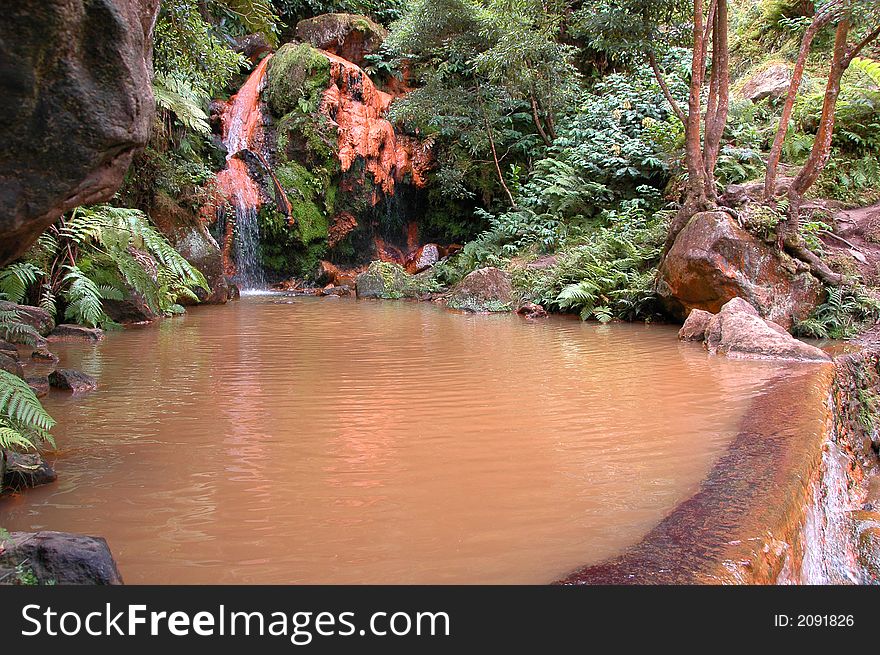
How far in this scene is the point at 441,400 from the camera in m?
4.27

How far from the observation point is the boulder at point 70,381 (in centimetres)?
438

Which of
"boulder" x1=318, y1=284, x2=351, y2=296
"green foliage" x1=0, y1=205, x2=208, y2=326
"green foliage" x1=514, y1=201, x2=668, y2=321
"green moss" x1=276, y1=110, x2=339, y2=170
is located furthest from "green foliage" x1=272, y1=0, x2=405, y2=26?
"green foliage" x1=0, y1=205, x2=208, y2=326

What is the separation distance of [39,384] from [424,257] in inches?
562

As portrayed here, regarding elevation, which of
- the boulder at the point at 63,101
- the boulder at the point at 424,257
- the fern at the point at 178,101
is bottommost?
the boulder at the point at 424,257

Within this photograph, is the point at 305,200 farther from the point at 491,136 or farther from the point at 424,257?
the point at 491,136

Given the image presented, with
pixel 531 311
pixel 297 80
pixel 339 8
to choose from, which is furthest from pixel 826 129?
pixel 339 8

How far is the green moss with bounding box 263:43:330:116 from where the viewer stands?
16797 millimetres

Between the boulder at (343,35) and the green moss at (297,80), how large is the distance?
2.05 m

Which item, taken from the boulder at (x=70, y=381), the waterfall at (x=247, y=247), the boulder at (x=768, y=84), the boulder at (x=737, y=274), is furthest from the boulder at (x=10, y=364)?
the boulder at (x=768, y=84)

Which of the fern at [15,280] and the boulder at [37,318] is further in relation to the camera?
the fern at [15,280]

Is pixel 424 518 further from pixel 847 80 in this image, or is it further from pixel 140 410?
pixel 847 80

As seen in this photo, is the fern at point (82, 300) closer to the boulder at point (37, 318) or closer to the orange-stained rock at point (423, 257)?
the boulder at point (37, 318)

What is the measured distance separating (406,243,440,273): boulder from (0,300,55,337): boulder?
1138cm

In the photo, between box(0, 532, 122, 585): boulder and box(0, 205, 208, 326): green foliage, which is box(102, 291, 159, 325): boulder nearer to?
box(0, 205, 208, 326): green foliage
